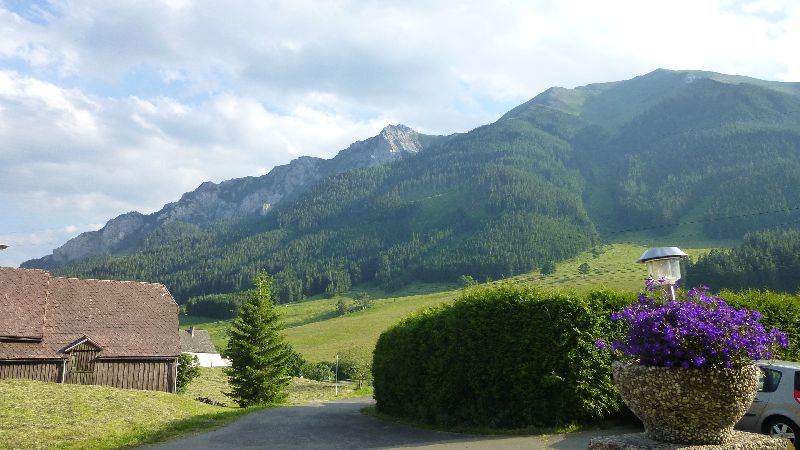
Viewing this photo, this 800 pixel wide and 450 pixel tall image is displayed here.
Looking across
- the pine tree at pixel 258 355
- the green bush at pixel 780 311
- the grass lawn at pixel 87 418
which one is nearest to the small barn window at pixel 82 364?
the grass lawn at pixel 87 418

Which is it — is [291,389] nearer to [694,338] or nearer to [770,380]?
[770,380]

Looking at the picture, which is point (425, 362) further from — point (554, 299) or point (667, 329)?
point (667, 329)

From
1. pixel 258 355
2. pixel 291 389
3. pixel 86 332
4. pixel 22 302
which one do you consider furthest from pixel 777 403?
pixel 291 389

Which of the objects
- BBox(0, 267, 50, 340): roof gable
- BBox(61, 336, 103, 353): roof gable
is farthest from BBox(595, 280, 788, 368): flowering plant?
BBox(0, 267, 50, 340): roof gable

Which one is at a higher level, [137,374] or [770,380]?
[770,380]

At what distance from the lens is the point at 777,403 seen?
1020cm

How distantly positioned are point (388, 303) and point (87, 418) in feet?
392

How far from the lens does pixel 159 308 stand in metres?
36.4

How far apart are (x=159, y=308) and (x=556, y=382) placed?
104ft

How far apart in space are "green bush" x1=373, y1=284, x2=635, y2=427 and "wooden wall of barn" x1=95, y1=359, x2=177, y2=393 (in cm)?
2414

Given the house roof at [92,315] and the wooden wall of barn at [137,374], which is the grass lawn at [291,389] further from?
the house roof at [92,315]

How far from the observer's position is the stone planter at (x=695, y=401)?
518cm

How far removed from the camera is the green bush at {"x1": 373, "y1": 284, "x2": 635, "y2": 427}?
1220 centimetres

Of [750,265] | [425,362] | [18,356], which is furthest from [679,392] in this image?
[750,265]
